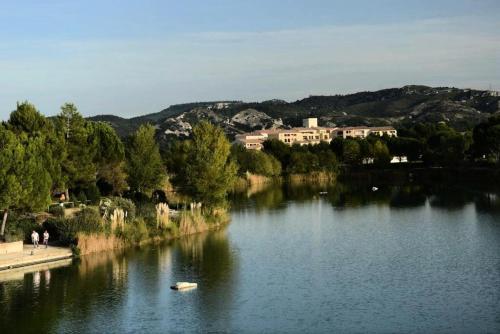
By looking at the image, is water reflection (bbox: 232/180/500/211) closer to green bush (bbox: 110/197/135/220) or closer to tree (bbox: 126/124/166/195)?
tree (bbox: 126/124/166/195)

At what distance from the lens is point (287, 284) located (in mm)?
29297

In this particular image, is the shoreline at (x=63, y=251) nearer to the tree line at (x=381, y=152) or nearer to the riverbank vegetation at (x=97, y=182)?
the riverbank vegetation at (x=97, y=182)

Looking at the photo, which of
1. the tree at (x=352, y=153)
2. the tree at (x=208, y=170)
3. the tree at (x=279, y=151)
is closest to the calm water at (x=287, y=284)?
the tree at (x=208, y=170)

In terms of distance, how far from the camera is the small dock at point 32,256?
1260 inches

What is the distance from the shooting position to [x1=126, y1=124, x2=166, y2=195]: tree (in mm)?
50438

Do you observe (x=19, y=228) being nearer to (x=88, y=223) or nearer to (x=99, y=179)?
→ (x=88, y=223)

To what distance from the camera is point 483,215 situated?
49.5 metres

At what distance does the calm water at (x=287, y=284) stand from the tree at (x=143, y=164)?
7165 mm

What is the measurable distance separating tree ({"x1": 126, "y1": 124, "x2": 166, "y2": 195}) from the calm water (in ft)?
23.5

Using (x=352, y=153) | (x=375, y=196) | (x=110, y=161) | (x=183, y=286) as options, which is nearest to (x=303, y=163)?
(x=352, y=153)

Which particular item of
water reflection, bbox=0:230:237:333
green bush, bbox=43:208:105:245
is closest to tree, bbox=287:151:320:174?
water reflection, bbox=0:230:237:333

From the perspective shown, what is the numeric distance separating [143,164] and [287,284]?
2351cm

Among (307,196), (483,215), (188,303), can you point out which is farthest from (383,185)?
(188,303)

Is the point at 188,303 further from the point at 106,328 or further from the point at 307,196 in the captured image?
the point at 307,196
